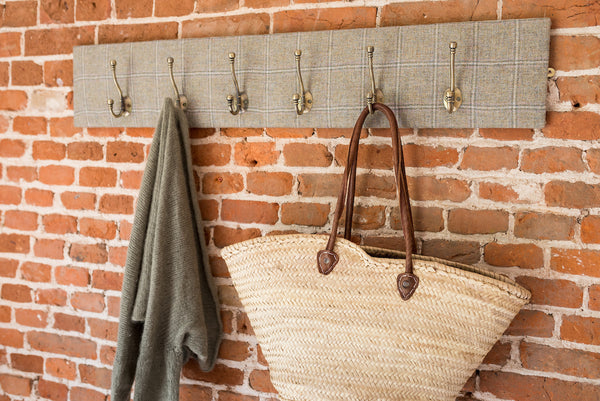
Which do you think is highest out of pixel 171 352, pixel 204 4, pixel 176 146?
pixel 204 4

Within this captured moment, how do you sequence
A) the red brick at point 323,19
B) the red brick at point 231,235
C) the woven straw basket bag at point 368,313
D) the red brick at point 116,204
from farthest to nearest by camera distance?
the red brick at point 116,204
the red brick at point 231,235
the red brick at point 323,19
the woven straw basket bag at point 368,313

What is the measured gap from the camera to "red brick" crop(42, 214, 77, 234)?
1467 millimetres

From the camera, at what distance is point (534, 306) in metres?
1.09

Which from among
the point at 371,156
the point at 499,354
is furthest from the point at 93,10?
the point at 499,354

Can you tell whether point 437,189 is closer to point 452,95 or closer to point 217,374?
point 452,95

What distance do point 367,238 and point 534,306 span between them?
39 centimetres

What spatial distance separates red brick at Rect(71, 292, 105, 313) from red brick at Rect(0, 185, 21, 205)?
1.13ft

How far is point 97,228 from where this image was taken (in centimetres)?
144

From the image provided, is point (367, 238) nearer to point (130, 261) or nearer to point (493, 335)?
point (493, 335)

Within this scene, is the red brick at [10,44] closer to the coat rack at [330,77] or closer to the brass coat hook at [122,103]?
the coat rack at [330,77]

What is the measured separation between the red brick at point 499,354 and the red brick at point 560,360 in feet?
0.10

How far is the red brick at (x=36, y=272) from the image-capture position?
1.50 metres

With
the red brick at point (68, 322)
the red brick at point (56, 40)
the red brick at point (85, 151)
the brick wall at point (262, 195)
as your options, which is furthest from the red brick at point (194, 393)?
the red brick at point (56, 40)

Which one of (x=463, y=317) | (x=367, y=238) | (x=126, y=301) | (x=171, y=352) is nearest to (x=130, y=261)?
(x=126, y=301)
